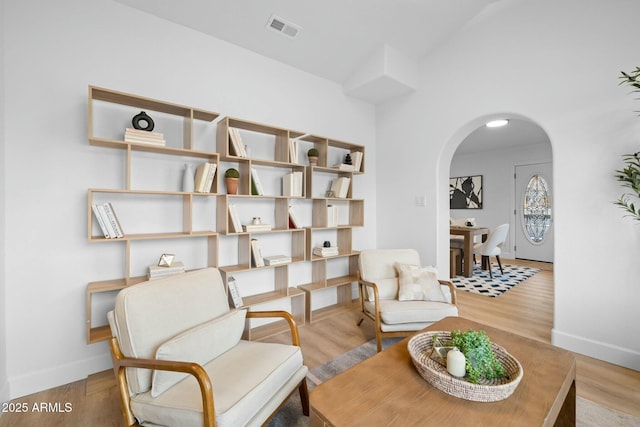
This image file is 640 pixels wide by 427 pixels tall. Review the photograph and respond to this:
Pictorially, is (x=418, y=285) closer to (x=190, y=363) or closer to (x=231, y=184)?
(x=231, y=184)

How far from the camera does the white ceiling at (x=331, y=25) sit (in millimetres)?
2475

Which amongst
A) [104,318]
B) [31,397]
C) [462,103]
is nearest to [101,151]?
[104,318]

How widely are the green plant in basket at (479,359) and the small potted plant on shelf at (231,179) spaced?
203cm

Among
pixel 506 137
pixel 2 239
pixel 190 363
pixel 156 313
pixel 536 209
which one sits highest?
pixel 506 137

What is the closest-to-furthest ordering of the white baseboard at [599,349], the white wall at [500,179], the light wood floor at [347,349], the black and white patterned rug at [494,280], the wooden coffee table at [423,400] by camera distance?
1. the wooden coffee table at [423,400]
2. the light wood floor at [347,349]
3. the white baseboard at [599,349]
4. the black and white patterned rug at [494,280]
5. the white wall at [500,179]

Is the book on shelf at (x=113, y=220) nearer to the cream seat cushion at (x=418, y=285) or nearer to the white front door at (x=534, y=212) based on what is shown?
the cream seat cushion at (x=418, y=285)

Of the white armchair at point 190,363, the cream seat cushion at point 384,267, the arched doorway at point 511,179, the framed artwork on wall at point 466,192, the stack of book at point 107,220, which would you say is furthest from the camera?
the framed artwork on wall at point 466,192

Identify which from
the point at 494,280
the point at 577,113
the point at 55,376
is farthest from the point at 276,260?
the point at 494,280

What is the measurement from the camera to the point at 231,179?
2498 mm

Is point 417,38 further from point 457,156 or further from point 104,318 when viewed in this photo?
point 457,156

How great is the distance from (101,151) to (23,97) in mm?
514

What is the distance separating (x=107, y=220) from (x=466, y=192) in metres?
7.51

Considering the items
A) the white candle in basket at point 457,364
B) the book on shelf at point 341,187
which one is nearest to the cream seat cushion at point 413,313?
the white candle in basket at point 457,364

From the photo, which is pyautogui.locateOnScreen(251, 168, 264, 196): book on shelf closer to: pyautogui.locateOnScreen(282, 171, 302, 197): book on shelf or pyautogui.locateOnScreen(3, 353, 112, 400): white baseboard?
pyautogui.locateOnScreen(282, 171, 302, 197): book on shelf
